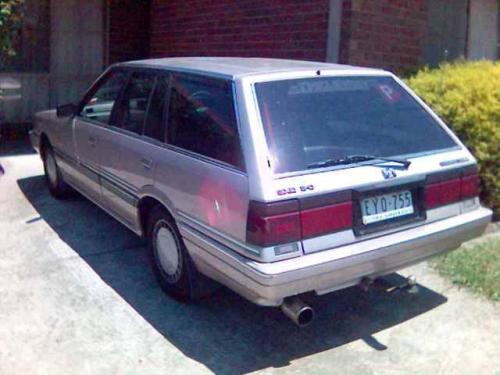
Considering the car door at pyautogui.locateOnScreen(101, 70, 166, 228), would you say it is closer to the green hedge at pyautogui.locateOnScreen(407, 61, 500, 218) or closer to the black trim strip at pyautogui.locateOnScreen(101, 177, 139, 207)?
the black trim strip at pyautogui.locateOnScreen(101, 177, 139, 207)

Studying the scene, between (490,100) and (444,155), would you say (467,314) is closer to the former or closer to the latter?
(444,155)

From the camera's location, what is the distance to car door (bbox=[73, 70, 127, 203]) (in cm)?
541

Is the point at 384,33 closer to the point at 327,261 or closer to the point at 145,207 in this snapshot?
the point at 145,207

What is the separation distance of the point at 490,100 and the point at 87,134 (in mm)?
3549

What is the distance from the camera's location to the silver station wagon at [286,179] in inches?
140

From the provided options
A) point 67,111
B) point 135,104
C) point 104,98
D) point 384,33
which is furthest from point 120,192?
point 384,33

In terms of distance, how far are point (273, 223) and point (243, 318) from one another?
114 centimetres

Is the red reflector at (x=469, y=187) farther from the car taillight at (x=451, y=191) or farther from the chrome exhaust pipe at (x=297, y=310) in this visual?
the chrome exhaust pipe at (x=297, y=310)

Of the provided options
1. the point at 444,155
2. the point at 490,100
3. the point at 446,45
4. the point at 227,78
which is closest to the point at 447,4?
the point at 446,45

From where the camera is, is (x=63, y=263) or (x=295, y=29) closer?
(x=63, y=263)

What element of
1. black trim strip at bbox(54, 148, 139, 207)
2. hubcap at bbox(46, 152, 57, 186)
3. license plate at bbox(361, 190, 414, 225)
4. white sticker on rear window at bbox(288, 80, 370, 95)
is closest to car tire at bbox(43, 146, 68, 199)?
hubcap at bbox(46, 152, 57, 186)

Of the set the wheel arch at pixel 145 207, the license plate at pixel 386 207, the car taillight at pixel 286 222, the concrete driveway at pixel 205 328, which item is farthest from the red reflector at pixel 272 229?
the wheel arch at pixel 145 207

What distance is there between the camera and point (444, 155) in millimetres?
4242

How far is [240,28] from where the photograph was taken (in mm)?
8656
